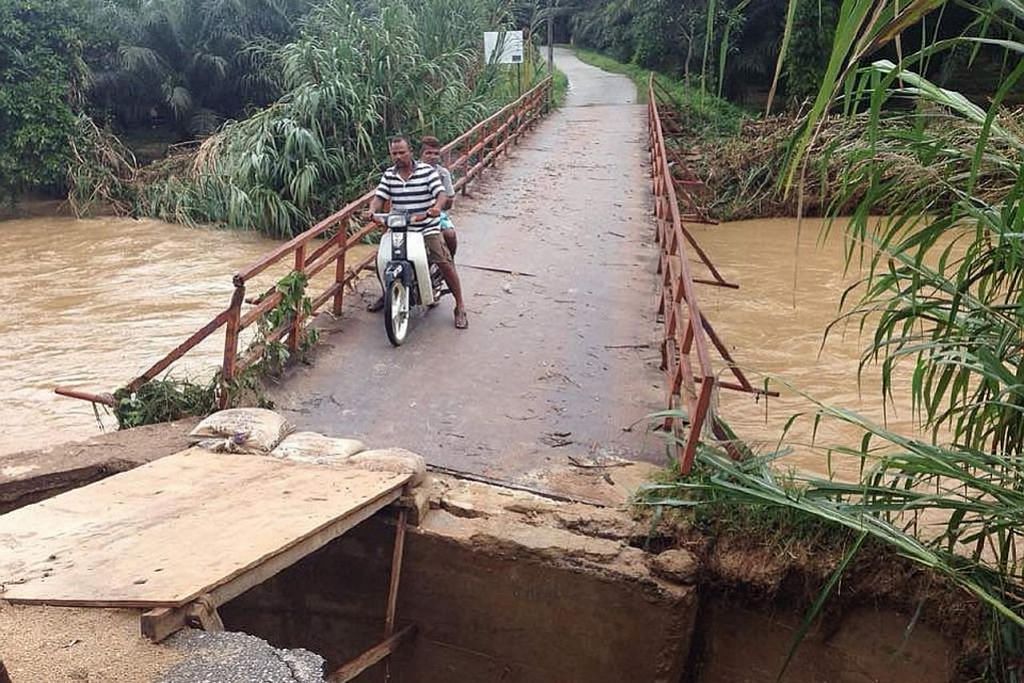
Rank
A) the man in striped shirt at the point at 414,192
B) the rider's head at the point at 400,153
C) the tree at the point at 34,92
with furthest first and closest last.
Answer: the tree at the point at 34,92
the man in striped shirt at the point at 414,192
the rider's head at the point at 400,153

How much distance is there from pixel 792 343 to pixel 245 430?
24.1 feet

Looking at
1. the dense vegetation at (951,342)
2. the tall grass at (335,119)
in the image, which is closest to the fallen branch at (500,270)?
the dense vegetation at (951,342)

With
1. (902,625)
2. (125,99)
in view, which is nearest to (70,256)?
(125,99)

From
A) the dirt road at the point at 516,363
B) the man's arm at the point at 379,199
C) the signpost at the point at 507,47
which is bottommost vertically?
the dirt road at the point at 516,363

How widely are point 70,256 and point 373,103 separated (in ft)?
19.1

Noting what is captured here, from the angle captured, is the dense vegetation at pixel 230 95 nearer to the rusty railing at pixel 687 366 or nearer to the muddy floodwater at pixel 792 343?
the muddy floodwater at pixel 792 343

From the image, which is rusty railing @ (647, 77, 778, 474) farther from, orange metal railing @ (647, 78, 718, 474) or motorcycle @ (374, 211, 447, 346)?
motorcycle @ (374, 211, 447, 346)

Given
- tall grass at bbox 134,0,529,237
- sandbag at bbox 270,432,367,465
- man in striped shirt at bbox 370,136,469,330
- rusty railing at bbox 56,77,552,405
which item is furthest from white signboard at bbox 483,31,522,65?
sandbag at bbox 270,432,367,465

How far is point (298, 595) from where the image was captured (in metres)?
4.58

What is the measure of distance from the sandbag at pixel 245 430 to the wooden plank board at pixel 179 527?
4.5 inches

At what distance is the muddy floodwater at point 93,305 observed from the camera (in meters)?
8.88

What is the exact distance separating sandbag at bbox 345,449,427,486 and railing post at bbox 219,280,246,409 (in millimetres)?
1122

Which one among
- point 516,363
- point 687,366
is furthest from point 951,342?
point 516,363

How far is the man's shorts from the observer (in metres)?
6.77
